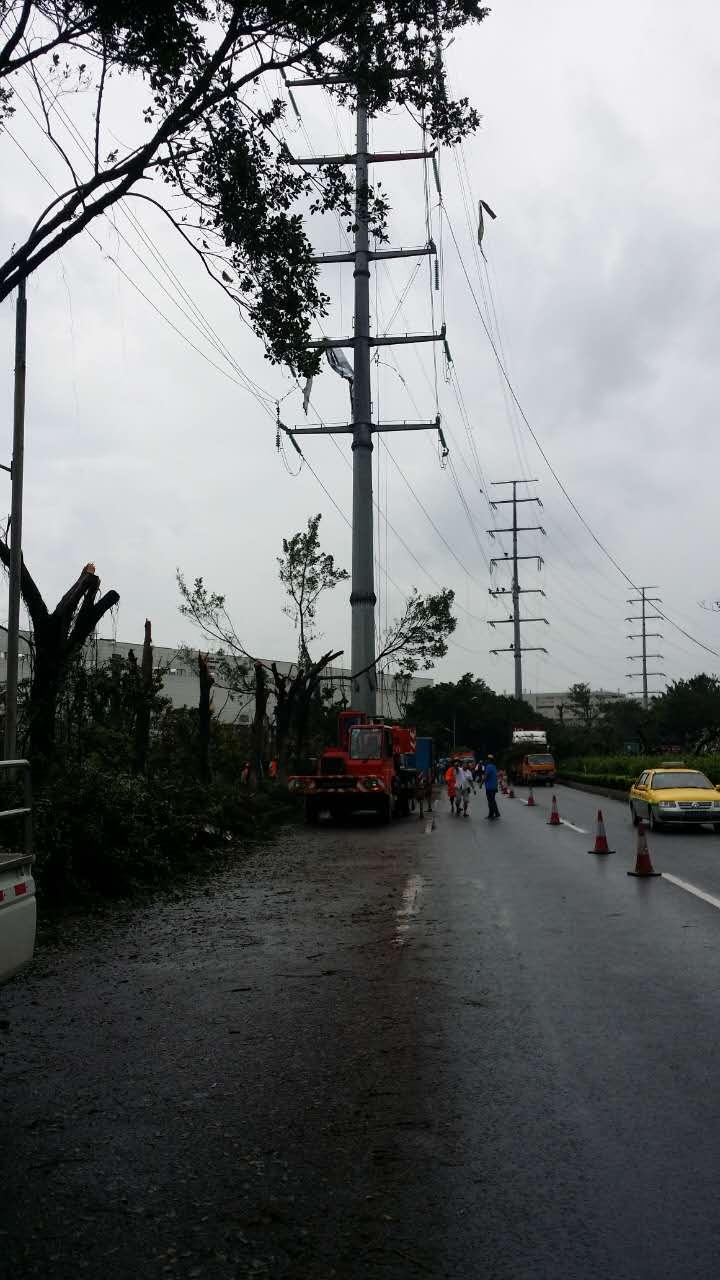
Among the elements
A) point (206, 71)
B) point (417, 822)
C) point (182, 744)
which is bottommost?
point (417, 822)

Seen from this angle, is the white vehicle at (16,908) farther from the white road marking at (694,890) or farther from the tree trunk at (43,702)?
the tree trunk at (43,702)

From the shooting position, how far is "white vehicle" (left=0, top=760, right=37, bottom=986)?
16.4ft

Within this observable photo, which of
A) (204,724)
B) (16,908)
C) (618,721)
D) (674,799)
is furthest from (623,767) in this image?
(618,721)

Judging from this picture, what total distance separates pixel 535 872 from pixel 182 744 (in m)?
14.7

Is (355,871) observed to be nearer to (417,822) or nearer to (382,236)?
(382,236)

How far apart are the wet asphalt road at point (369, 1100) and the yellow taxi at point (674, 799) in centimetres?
1157

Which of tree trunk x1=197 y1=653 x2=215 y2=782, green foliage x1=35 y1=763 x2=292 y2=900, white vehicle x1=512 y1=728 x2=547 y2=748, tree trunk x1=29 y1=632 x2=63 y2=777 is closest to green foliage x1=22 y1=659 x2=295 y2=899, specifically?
green foliage x1=35 y1=763 x2=292 y2=900

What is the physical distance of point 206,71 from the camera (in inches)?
389

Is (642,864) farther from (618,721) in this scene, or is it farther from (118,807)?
(618,721)

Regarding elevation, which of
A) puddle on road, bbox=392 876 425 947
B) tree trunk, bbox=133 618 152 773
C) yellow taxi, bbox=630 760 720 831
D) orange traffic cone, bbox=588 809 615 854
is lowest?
puddle on road, bbox=392 876 425 947

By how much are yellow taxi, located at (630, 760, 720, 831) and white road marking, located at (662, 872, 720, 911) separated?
7.11 m

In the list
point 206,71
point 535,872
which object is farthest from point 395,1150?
point 535,872

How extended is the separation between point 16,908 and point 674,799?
732 inches

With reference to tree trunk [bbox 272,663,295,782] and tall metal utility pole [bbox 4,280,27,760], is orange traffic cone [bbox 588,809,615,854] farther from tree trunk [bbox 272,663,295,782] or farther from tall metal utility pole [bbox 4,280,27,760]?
tree trunk [bbox 272,663,295,782]
